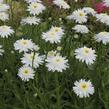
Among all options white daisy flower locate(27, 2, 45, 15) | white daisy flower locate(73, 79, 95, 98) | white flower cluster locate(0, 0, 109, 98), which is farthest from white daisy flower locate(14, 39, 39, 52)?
white daisy flower locate(73, 79, 95, 98)

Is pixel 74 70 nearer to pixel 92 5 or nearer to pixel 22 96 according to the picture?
pixel 22 96

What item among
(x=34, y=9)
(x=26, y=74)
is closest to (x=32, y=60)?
(x=26, y=74)

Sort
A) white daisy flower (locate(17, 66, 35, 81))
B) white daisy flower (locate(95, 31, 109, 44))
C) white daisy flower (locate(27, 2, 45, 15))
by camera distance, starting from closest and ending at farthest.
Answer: white daisy flower (locate(17, 66, 35, 81))
white daisy flower (locate(95, 31, 109, 44))
white daisy flower (locate(27, 2, 45, 15))

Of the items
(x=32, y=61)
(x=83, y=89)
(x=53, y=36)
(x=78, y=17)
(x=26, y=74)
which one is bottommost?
(x=83, y=89)

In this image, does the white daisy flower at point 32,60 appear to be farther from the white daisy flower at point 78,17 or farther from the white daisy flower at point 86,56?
the white daisy flower at point 78,17

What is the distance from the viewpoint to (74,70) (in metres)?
4.20

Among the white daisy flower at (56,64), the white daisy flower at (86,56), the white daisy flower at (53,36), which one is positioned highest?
the white daisy flower at (53,36)

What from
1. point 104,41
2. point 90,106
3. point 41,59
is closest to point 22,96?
point 41,59

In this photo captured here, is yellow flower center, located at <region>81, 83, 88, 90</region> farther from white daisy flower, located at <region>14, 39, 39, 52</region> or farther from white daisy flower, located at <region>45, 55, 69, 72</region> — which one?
white daisy flower, located at <region>14, 39, 39, 52</region>

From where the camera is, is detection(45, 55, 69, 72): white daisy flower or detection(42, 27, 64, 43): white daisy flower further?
detection(42, 27, 64, 43): white daisy flower

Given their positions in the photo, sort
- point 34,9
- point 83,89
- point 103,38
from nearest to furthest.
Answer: point 83,89
point 103,38
point 34,9

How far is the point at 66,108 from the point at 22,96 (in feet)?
1.35

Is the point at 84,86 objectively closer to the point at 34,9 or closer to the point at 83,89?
the point at 83,89

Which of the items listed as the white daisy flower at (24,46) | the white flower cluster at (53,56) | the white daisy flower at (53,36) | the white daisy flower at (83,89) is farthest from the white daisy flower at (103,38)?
the white daisy flower at (24,46)
